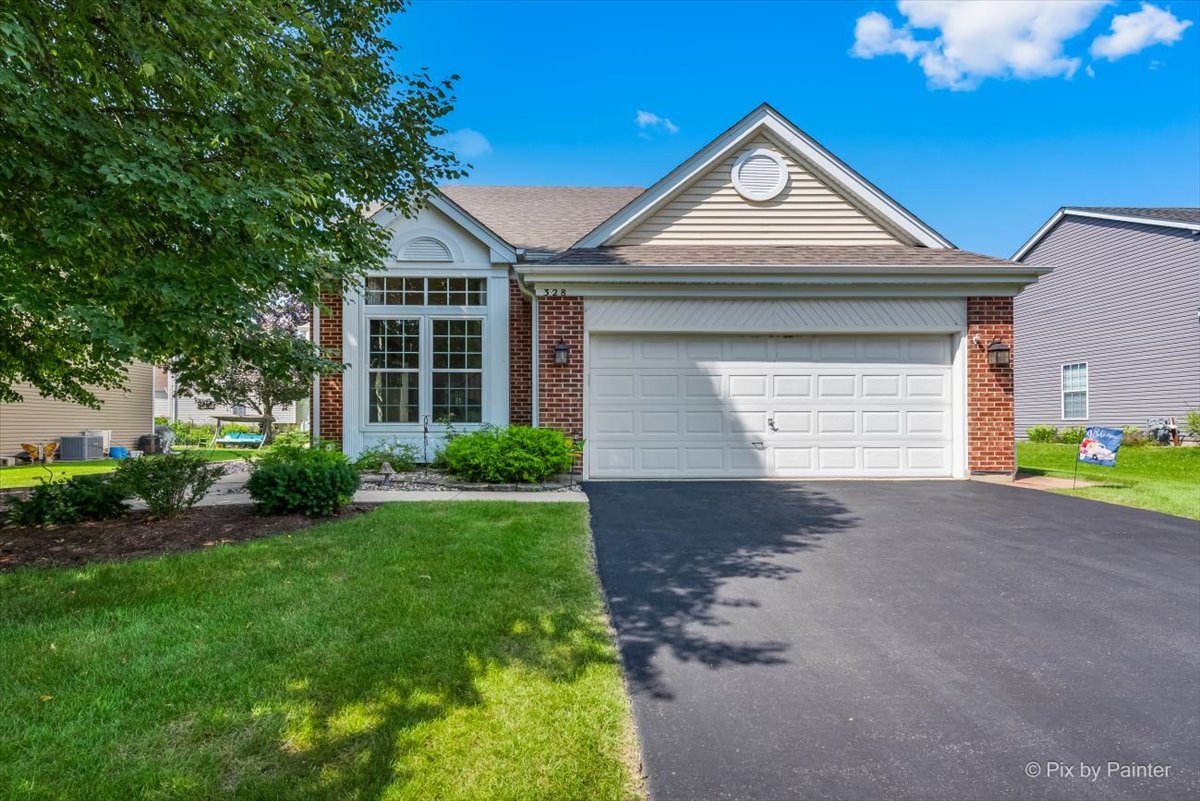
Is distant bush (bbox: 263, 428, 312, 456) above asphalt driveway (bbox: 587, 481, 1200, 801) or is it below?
above

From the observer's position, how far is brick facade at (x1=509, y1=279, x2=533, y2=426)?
995 cm

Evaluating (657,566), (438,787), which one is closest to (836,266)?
(657,566)

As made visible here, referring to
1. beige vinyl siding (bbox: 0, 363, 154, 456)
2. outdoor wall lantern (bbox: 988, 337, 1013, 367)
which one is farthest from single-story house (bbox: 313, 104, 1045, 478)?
beige vinyl siding (bbox: 0, 363, 154, 456)

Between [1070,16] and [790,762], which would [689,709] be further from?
[1070,16]

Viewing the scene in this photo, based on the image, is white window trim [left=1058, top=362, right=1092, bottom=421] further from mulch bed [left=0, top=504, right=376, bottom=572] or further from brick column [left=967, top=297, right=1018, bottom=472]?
mulch bed [left=0, top=504, right=376, bottom=572]

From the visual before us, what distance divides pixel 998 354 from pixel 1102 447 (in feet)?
6.19

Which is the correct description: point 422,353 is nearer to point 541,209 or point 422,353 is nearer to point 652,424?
point 652,424

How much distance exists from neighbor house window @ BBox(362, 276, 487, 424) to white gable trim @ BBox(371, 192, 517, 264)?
2.44 ft

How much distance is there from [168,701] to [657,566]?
322 cm

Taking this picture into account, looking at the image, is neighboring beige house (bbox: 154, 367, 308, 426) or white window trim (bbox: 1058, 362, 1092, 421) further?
neighboring beige house (bbox: 154, 367, 308, 426)

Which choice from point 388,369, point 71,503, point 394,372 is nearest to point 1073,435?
point 394,372

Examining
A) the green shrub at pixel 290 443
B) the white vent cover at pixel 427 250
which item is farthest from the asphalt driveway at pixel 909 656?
the white vent cover at pixel 427 250

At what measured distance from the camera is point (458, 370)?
32.8 feet

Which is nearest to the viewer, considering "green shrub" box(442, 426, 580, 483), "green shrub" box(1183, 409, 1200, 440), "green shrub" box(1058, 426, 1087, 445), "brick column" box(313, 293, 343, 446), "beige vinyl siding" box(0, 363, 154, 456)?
"green shrub" box(442, 426, 580, 483)
